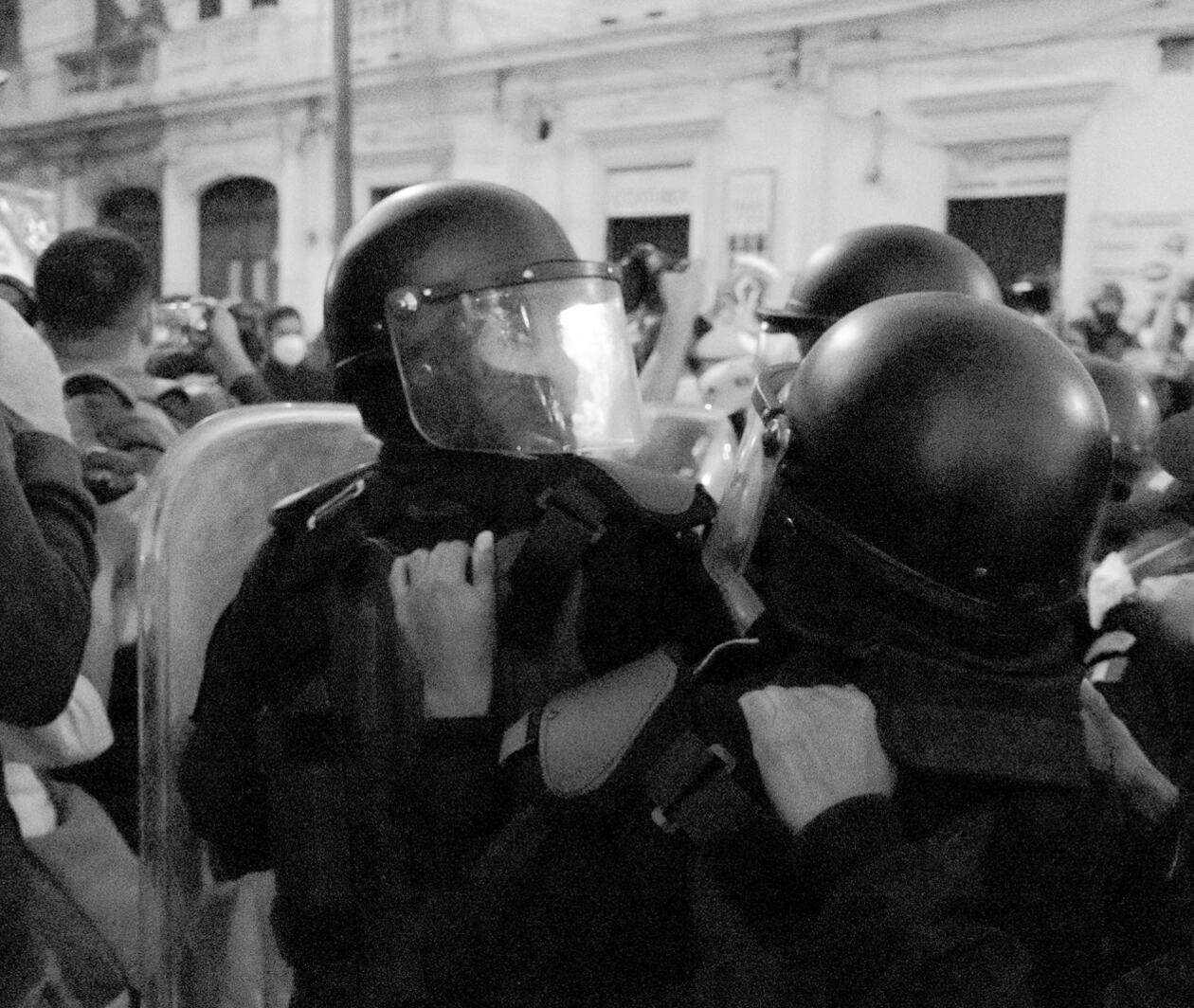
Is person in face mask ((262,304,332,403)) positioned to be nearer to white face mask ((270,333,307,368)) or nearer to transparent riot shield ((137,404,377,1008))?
white face mask ((270,333,307,368))

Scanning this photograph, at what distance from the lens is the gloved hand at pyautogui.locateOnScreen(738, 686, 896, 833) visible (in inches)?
44.8

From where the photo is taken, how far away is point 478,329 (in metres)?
1.64

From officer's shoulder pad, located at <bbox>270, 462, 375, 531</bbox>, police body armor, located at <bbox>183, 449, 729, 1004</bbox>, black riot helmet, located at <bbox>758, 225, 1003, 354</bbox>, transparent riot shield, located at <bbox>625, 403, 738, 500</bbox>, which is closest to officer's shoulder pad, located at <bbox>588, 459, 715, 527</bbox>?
police body armor, located at <bbox>183, 449, 729, 1004</bbox>

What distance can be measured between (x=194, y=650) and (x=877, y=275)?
129 centimetres

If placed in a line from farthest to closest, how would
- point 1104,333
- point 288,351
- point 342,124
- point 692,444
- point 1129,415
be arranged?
1. point 342,124
2. point 1104,333
3. point 288,351
4. point 692,444
5. point 1129,415

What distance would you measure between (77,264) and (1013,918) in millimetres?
2215

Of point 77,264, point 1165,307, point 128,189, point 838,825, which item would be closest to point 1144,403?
point 838,825

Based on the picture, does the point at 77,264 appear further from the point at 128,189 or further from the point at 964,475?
the point at 128,189

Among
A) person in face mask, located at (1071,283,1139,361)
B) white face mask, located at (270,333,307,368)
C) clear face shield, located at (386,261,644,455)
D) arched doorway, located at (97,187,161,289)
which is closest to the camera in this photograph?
clear face shield, located at (386,261,644,455)

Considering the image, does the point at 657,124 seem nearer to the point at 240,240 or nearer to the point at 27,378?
the point at 240,240

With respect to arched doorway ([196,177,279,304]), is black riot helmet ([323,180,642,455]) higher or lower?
higher

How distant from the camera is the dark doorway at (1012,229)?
29.5ft

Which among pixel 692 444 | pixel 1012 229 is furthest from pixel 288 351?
pixel 1012 229

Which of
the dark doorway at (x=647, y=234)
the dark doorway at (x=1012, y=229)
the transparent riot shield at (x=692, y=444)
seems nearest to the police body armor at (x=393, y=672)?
the transparent riot shield at (x=692, y=444)
